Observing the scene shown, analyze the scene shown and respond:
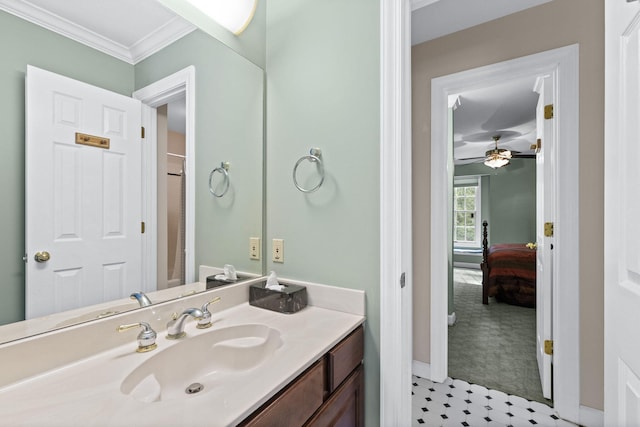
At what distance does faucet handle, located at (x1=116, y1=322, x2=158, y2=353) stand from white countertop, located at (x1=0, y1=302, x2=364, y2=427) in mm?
20

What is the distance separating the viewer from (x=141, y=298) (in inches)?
38.0

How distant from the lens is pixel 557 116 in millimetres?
1703

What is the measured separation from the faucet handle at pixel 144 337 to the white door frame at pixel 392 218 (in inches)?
31.1

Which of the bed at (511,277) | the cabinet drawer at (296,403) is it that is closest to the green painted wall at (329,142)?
the cabinet drawer at (296,403)

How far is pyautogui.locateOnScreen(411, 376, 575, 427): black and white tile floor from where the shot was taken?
1.67m

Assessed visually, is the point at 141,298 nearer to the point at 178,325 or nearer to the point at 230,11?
the point at 178,325

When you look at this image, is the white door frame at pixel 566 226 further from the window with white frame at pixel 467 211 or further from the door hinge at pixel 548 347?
the window with white frame at pixel 467 211

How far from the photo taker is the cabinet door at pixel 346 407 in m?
0.91

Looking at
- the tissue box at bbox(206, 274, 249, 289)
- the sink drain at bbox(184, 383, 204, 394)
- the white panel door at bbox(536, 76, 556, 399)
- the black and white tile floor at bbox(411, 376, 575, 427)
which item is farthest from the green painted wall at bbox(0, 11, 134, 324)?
the white panel door at bbox(536, 76, 556, 399)

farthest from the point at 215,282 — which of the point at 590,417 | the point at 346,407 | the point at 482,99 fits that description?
the point at 482,99

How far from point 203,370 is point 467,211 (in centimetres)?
720

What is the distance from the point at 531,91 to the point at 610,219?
280 centimetres

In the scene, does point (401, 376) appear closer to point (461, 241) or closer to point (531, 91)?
point (531, 91)

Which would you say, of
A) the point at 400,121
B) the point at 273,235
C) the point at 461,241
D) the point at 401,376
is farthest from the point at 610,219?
the point at 461,241
